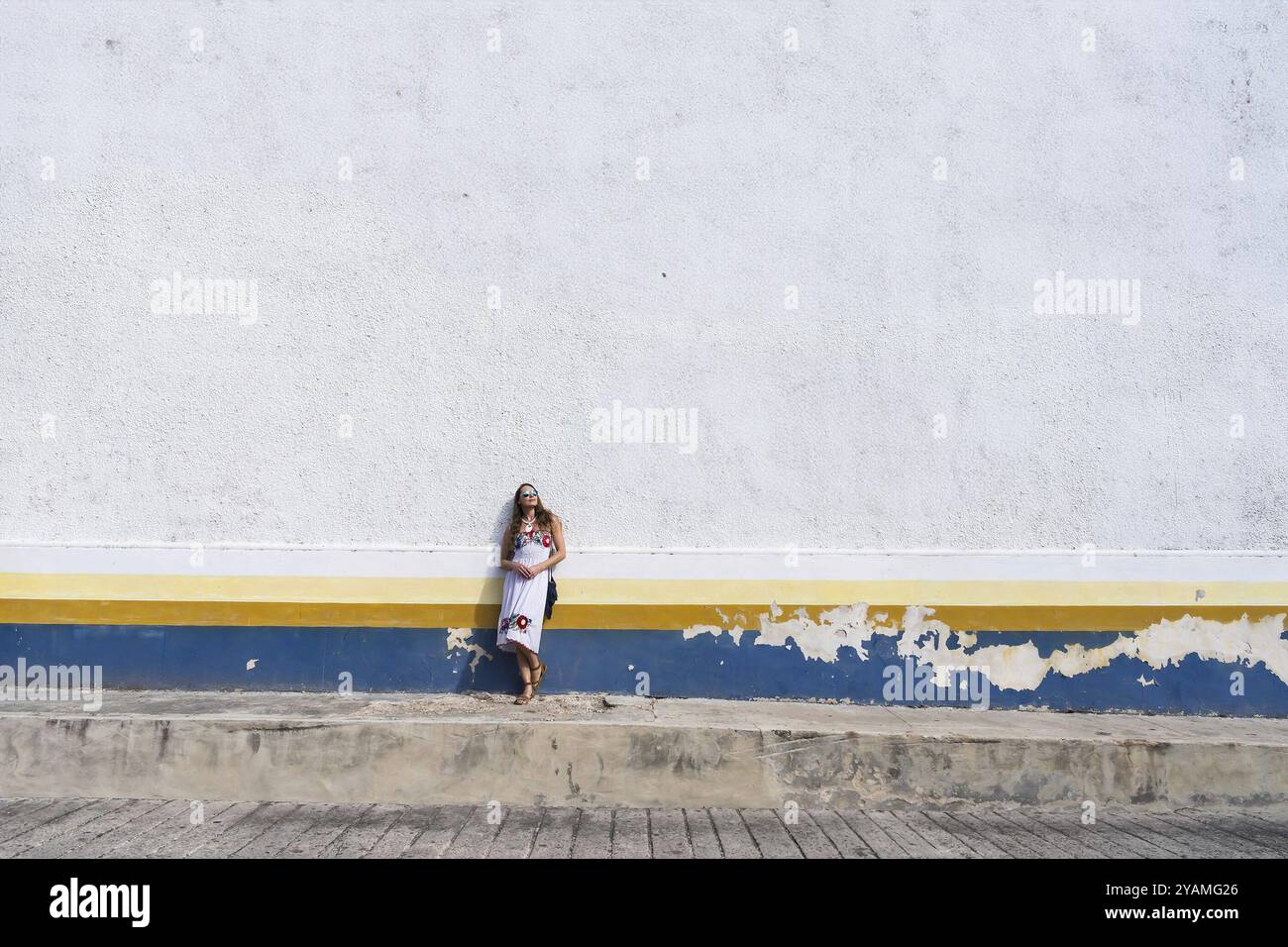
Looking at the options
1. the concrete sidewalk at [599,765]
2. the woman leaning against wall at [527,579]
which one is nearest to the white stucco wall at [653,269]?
the woman leaning against wall at [527,579]

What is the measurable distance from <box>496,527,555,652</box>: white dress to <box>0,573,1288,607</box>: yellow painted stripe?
8.2 inches

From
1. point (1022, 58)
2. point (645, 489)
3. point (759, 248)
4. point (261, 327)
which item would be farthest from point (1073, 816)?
point (261, 327)

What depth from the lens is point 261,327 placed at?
23.9ft

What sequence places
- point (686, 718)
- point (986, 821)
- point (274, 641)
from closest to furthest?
1. point (986, 821)
2. point (686, 718)
3. point (274, 641)

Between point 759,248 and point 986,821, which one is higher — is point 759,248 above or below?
above

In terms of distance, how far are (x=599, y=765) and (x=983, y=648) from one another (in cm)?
286

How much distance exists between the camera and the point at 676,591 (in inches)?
276

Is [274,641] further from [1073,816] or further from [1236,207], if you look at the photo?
[1236,207]

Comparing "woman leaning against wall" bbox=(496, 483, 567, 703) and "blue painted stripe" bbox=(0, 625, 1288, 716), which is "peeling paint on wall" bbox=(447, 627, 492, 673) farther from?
"woman leaning against wall" bbox=(496, 483, 567, 703)

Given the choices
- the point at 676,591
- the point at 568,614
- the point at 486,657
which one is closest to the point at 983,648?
the point at 676,591

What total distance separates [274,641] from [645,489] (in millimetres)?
2814

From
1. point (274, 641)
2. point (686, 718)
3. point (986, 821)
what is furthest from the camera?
point (274, 641)

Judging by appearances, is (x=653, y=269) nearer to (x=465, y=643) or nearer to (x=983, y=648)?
(x=465, y=643)

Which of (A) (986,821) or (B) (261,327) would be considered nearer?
(A) (986,821)
